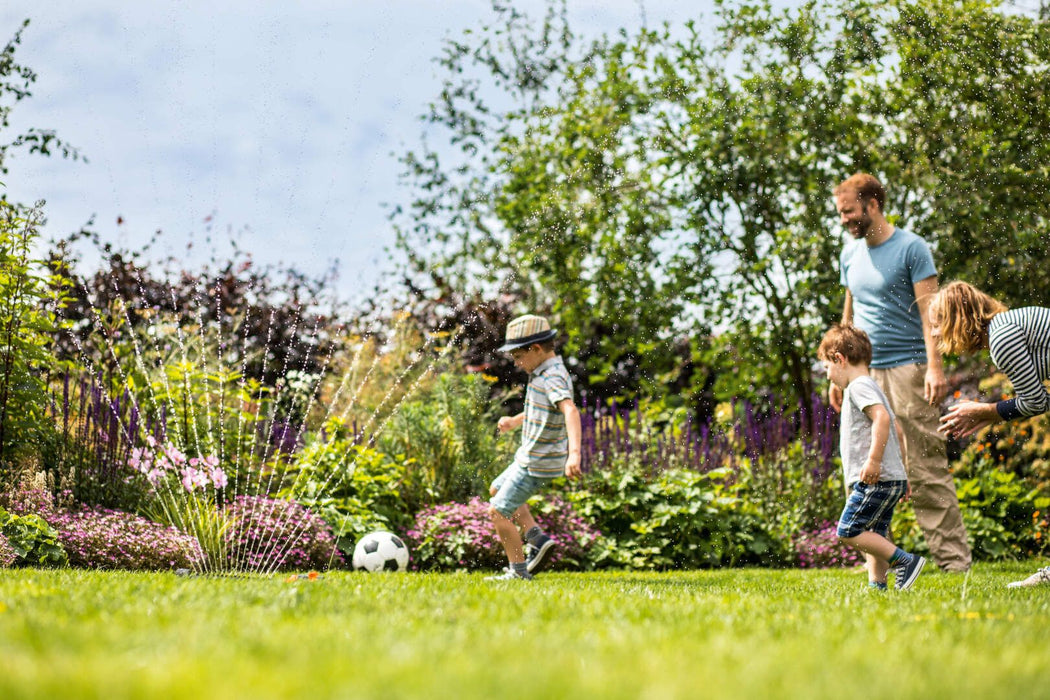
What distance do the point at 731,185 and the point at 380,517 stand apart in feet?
16.5

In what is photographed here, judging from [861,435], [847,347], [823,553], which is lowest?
[823,553]

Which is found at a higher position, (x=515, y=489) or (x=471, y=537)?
(x=515, y=489)

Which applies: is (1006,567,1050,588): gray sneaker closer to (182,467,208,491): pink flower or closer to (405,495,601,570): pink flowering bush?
(405,495,601,570): pink flowering bush

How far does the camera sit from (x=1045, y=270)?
798 centimetres

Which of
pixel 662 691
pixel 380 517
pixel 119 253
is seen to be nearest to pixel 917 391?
pixel 380 517

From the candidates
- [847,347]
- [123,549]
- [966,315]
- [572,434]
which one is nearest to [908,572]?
[847,347]

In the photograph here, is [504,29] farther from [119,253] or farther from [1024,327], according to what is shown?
[1024,327]

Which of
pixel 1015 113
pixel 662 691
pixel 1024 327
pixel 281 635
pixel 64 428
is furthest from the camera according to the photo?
pixel 1015 113

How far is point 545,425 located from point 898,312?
6.70 feet

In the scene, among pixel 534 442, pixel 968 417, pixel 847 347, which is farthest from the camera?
pixel 534 442

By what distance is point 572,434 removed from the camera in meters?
4.73

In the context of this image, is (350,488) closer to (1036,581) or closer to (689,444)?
(689,444)

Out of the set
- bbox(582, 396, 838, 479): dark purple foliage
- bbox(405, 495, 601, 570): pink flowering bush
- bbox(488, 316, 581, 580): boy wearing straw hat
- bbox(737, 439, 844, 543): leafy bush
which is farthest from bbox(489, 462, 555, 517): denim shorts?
bbox(737, 439, 844, 543): leafy bush

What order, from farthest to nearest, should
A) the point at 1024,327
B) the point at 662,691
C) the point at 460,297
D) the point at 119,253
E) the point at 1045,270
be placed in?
→ the point at 460,297 → the point at 119,253 → the point at 1045,270 → the point at 1024,327 → the point at 662,691
